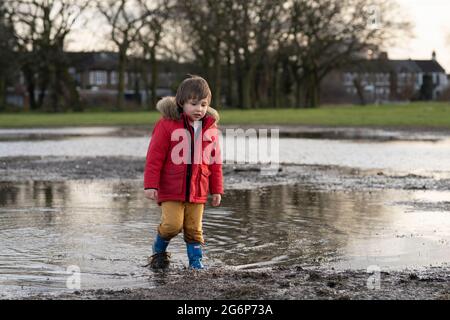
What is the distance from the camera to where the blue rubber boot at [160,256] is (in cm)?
745

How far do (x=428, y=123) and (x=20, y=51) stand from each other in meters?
34.6

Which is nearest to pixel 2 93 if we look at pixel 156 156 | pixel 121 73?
pixel 121 73

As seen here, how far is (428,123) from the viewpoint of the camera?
3603 cm

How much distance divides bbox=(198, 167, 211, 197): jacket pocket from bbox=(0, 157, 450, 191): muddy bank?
6440 millimetres

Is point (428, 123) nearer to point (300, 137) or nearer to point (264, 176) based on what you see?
point (300, 137)

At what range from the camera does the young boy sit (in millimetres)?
7215

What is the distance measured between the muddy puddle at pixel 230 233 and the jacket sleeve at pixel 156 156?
2.38 feet

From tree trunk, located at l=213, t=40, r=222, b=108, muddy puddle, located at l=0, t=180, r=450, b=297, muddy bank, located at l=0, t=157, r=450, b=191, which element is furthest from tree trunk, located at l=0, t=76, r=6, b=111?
muddy puddle, located at l=0, t=180, r=450, b=297

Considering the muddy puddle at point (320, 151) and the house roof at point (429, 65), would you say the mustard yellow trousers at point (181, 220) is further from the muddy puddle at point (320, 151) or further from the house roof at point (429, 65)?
the house roof at point (429, 65)

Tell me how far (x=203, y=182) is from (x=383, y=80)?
138506mm

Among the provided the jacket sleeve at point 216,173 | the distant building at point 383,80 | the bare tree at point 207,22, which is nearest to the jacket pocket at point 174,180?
the jacket sleeve at point 216,173

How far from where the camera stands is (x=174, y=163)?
24.0 ft

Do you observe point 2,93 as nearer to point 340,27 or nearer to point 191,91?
point 340,27
